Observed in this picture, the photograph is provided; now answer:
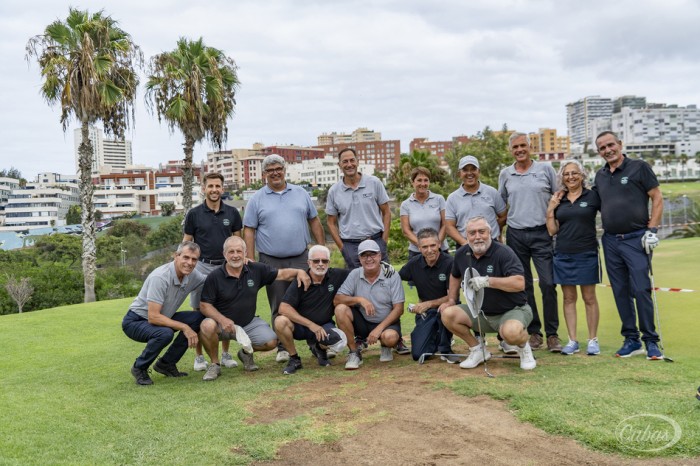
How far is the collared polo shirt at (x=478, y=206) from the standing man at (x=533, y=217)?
0.15 meters

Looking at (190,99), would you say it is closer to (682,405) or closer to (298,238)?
(298,238)

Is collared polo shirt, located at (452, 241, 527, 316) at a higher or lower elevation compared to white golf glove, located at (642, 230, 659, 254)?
lower

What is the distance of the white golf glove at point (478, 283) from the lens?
575cm

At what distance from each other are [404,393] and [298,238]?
2.35m

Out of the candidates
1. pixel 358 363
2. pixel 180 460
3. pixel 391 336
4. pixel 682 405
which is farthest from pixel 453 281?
pixel 180 460

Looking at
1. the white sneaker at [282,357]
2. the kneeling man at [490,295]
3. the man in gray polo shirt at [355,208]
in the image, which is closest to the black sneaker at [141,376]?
the white sneaker at [282,357]

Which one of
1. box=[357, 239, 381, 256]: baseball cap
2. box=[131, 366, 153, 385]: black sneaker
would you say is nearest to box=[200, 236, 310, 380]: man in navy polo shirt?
box=[131, 366, 153, 385]: black sneaker

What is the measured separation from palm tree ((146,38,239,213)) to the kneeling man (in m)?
21.5

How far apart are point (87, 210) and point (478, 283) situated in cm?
2101

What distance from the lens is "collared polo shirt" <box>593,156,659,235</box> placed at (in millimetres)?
6141

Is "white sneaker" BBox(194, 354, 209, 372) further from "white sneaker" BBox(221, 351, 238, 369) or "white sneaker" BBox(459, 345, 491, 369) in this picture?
"white sneaker" BBox(459, 345, 491, 369)

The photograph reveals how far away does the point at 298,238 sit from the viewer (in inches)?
271

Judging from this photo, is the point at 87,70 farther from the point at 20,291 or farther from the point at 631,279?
the point at 631,279

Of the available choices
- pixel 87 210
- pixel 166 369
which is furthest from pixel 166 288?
pixel 87 210
